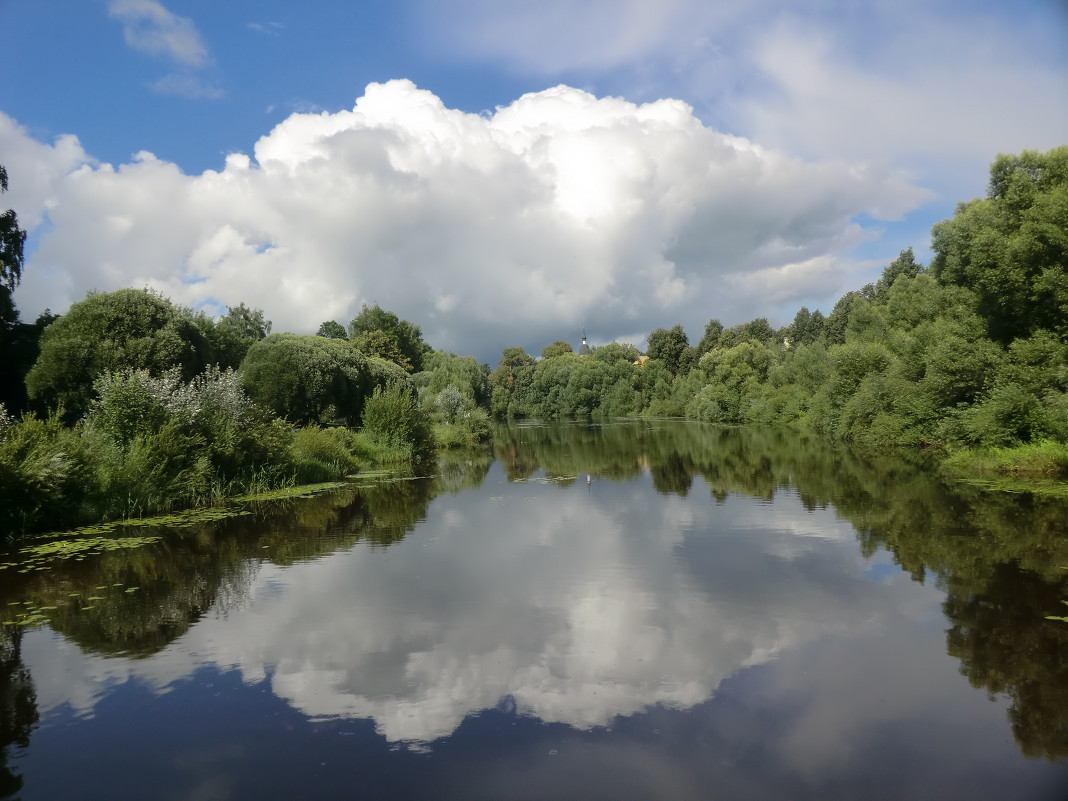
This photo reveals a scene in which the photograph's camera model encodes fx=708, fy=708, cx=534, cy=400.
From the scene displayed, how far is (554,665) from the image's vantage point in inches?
319

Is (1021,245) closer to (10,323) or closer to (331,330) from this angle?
(10,323)

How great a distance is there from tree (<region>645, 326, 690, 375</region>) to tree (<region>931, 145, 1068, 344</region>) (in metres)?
79.4

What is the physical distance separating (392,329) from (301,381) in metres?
46.0

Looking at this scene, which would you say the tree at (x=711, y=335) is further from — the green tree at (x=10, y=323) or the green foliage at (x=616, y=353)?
the green tree at (x=10, y=323)

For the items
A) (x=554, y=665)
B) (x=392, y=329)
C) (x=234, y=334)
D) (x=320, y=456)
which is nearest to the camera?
(x=554, y=665)

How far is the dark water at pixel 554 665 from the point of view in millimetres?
5926

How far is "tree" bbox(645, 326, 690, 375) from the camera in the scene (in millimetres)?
107250

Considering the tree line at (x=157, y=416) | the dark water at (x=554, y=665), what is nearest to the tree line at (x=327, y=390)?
the tree line at (x=157, y=416)

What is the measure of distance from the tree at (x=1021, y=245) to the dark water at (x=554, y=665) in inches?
405

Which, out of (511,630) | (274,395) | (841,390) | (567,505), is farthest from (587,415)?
(511,630)

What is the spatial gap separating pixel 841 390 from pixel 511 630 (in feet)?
136

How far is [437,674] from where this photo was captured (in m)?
7.87

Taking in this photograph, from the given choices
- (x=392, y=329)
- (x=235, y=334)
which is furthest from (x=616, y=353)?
(x=235, y=334)

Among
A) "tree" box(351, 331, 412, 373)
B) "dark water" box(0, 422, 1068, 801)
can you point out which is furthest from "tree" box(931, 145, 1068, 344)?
"tree" box(351, 331, 412, 373)
